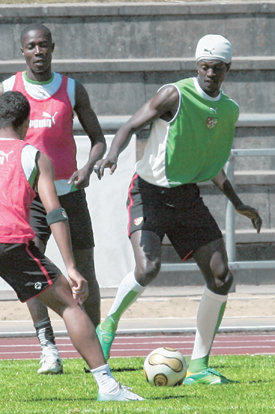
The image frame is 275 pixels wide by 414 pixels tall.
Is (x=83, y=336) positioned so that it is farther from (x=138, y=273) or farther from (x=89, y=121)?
(x=89, y=121)

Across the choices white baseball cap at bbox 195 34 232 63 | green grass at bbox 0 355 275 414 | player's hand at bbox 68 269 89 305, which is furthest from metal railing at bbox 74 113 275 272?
player's hand at bbox 68 269 89 305

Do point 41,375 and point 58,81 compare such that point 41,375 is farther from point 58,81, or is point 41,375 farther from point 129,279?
point 58,81

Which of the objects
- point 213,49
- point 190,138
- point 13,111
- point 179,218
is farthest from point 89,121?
point 13,111

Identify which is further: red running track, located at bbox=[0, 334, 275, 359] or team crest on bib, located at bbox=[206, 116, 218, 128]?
red running track, located at bbox=[0, 334, 275, 359]

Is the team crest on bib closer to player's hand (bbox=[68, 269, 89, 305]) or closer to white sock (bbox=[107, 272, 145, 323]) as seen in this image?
white sock (bbox=[107, 272, 145, 323])

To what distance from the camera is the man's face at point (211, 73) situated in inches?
319

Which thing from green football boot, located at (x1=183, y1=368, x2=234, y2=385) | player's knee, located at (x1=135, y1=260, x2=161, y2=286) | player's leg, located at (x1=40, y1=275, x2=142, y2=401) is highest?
player's leg, located at (x1=40, y1=275, x2=142, y2=401)

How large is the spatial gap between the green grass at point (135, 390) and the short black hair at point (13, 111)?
1575mm

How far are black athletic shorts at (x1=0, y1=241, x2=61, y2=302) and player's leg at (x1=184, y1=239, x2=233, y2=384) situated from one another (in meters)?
1.56

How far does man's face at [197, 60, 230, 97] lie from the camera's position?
810 cm

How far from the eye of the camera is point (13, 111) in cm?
703

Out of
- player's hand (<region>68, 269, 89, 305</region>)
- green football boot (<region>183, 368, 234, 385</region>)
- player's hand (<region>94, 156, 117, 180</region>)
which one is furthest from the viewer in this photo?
green football boot (<region>183, 368, 234, 385</region>)

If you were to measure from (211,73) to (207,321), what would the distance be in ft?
5.31

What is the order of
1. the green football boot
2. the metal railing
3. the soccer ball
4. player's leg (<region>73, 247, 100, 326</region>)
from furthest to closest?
the metal railing < player's leg (<region>73, 247, 100, 326</region>) < the green football boot < the soccer ball
